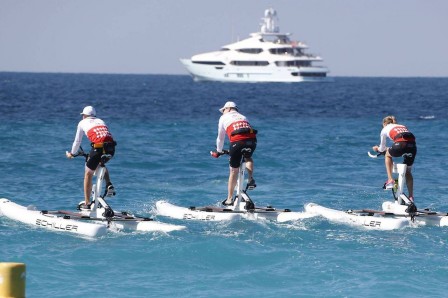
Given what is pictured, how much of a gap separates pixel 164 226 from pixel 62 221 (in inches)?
69.7

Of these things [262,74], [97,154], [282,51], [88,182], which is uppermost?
[282,51]

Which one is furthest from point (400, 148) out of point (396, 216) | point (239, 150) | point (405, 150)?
point (239, 150)

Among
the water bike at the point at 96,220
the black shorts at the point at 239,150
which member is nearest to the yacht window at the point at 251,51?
the black shorts at the point at 239,150

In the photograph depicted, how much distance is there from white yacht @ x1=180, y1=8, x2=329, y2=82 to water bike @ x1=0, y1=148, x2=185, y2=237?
134439 millimetres

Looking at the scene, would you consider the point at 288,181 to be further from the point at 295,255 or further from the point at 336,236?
the point at 295,255

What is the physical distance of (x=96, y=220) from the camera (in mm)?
16625

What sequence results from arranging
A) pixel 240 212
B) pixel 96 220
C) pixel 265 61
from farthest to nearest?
1. pixel 265 61
2. pixel 240 212
3. pixel 96 220

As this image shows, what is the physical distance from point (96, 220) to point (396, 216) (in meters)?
5.31

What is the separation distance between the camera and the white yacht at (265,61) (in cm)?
15125

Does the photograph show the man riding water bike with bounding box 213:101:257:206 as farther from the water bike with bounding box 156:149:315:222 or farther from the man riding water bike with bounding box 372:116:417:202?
the man riding water bike with bounding box 372:116:417:202

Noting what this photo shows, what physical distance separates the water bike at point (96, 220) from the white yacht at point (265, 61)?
441ft

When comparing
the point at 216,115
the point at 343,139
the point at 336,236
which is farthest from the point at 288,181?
the point at 216,115

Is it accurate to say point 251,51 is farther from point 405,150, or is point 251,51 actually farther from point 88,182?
point 88,182

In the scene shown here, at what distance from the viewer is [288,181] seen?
84.1 ft
